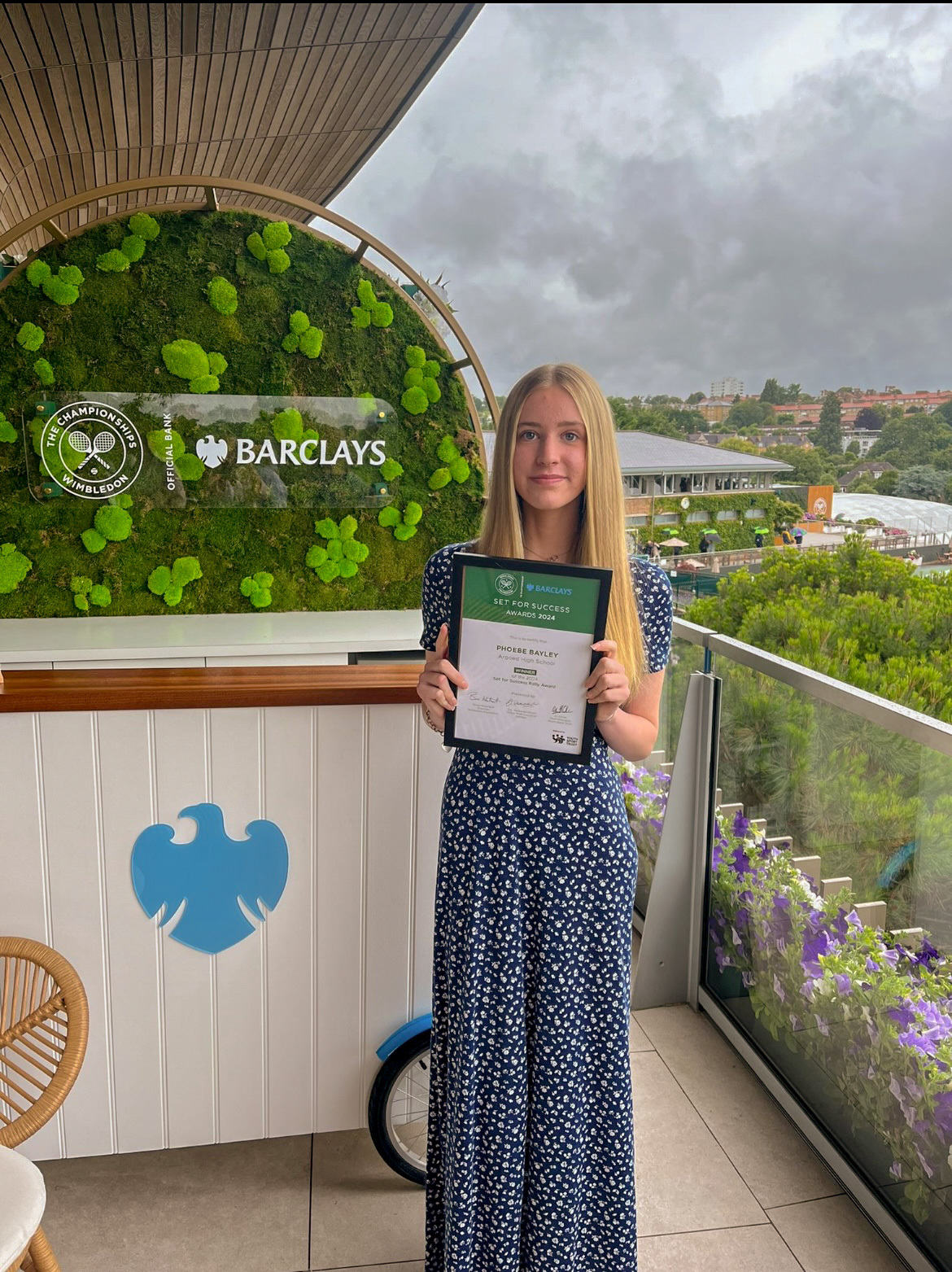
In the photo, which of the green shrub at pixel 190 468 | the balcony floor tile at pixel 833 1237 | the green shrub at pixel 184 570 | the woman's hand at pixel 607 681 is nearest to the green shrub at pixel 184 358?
the green shrub at pixel 190 468

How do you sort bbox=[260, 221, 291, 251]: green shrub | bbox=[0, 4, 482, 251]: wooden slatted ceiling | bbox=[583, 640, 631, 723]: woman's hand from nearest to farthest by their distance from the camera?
bbox=[583, 640, 631, 723]: woman's hand < bbox=[260, 221, 291, 251]: green shrub < bbox=[0, 4, 482, 251]: wooden slatted ceiling

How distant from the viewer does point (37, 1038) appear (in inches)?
59.3

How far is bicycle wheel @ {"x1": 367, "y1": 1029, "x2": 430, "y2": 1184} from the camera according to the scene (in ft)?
6.13

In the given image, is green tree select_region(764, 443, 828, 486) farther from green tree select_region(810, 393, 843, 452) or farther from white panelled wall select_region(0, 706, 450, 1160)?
white panelled wall select_region(0, 706, 450, 1160)

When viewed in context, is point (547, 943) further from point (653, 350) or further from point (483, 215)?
point (483, 215)

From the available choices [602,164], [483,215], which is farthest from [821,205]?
[483,215]

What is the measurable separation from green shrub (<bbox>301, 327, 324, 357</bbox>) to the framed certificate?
1827mm

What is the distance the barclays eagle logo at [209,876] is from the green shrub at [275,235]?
1910mm

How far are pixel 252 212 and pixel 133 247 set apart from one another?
38 centimetres

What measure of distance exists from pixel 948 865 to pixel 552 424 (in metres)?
1.11

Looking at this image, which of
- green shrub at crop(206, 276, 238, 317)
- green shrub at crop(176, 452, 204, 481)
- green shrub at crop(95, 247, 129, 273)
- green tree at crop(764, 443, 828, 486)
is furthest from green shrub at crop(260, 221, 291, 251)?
green tree at crop(764, 443, 828, 486)

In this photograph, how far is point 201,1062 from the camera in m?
1.85

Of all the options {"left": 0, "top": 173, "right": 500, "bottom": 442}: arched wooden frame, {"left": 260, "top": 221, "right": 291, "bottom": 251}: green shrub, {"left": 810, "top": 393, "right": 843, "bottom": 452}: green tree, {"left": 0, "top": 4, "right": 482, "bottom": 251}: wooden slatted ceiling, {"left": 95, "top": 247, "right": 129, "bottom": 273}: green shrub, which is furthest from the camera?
{"left": 0, "top": 4, "right": 482, "bottom": 251}: wooden slatted ceiling

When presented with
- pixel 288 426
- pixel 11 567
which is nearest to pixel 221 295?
pixel 288 426
